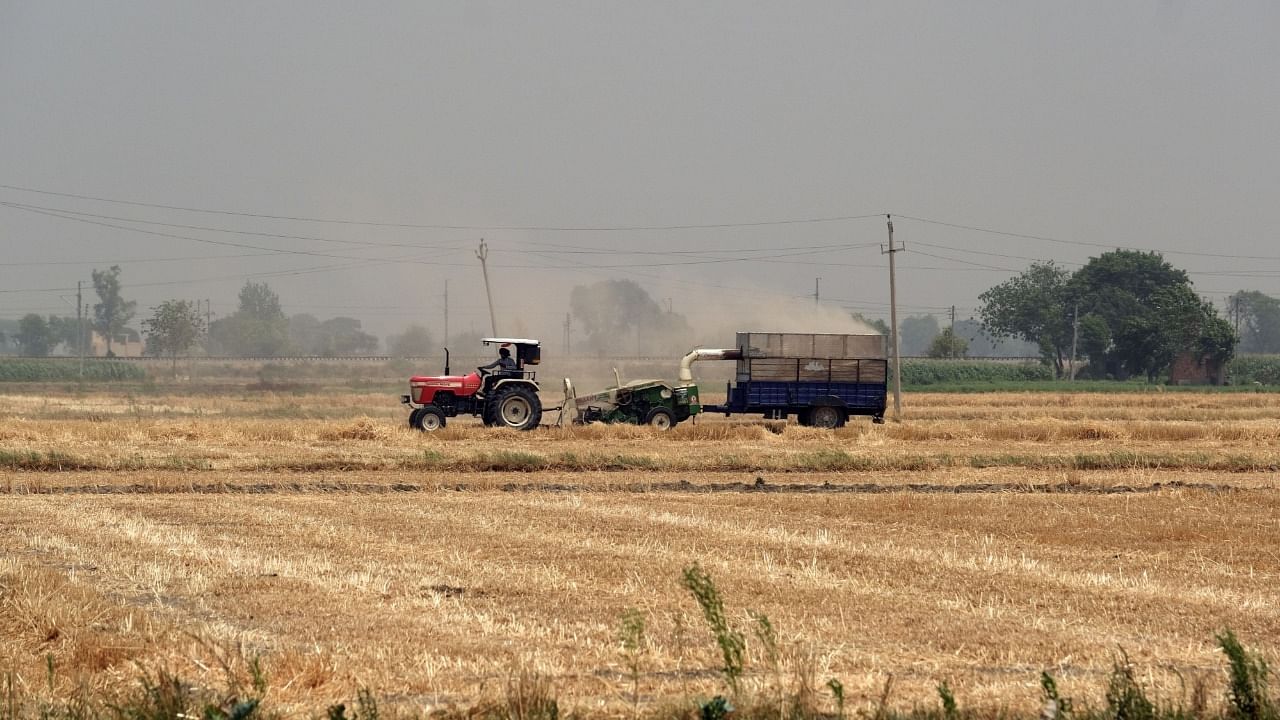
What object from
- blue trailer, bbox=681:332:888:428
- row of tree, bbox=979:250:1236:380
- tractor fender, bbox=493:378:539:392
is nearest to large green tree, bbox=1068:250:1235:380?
row of tree, bbox=979:250:1236:380

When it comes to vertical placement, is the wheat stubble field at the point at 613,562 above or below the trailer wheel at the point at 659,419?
below

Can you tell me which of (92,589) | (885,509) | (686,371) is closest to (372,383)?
(686,371)

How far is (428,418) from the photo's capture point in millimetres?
40125

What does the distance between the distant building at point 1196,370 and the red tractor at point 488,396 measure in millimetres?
88400

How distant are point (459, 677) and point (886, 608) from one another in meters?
4.86

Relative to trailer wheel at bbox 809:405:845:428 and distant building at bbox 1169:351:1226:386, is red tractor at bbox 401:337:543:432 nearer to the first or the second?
trailer wheel at bbox 809:405:845:428

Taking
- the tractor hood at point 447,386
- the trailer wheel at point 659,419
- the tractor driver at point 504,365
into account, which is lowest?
the trailer wheel at point 659,419

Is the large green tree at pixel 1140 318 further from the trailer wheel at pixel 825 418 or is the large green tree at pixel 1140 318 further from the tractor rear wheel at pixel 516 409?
the tractor rear wheel at pixel 516 409

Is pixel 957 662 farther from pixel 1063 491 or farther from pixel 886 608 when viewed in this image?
pixel 1063 491

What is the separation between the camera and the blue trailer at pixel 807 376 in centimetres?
4347

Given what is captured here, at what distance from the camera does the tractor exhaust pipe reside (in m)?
43.8

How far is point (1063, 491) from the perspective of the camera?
25750mm

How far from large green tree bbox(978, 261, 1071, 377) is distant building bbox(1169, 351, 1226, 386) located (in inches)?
565

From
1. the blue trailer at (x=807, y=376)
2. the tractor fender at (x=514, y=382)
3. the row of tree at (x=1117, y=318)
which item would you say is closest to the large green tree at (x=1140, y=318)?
the row of tree at (x=1117, y=318)
